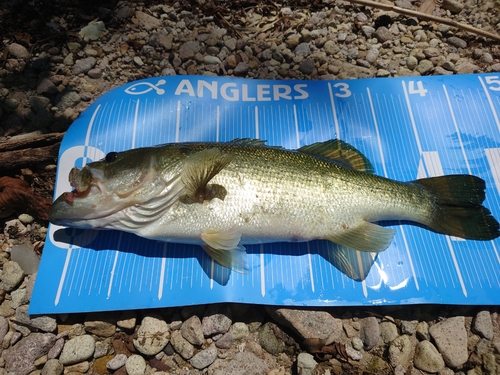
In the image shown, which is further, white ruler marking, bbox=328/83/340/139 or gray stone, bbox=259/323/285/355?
white ruler marking, bbox=328/83/340/139

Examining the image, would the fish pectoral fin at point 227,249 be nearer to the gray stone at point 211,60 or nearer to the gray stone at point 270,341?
the gray stone at point 270,341

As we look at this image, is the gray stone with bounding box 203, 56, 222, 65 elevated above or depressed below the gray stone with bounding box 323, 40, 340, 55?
below

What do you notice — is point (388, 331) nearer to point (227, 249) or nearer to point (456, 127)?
point (227, 249)

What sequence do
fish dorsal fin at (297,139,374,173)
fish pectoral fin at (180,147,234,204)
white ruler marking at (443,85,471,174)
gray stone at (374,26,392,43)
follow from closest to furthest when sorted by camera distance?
fish pectoral fin at (180,147,234,204)
fish dorsal fin at (297,139,374,173)
white ruler marking at (443,85,471,174)
gray stone at (374,26,392,43)

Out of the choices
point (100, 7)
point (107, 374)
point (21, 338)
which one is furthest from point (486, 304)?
point (100, 7)

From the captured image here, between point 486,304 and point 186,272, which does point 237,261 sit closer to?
point 186,272

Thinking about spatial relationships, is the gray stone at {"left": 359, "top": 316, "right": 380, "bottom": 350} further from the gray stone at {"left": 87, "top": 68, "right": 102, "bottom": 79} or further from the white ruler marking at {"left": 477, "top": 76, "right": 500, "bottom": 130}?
the gray stone at {"left": 87, "top": 68, "right": 102, "bottom": 79}

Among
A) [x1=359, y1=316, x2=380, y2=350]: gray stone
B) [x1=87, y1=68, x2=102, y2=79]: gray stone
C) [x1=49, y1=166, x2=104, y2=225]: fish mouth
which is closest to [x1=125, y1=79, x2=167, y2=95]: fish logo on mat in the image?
[x1=87, y1=68, x2=102, y2=79]: gray stone
